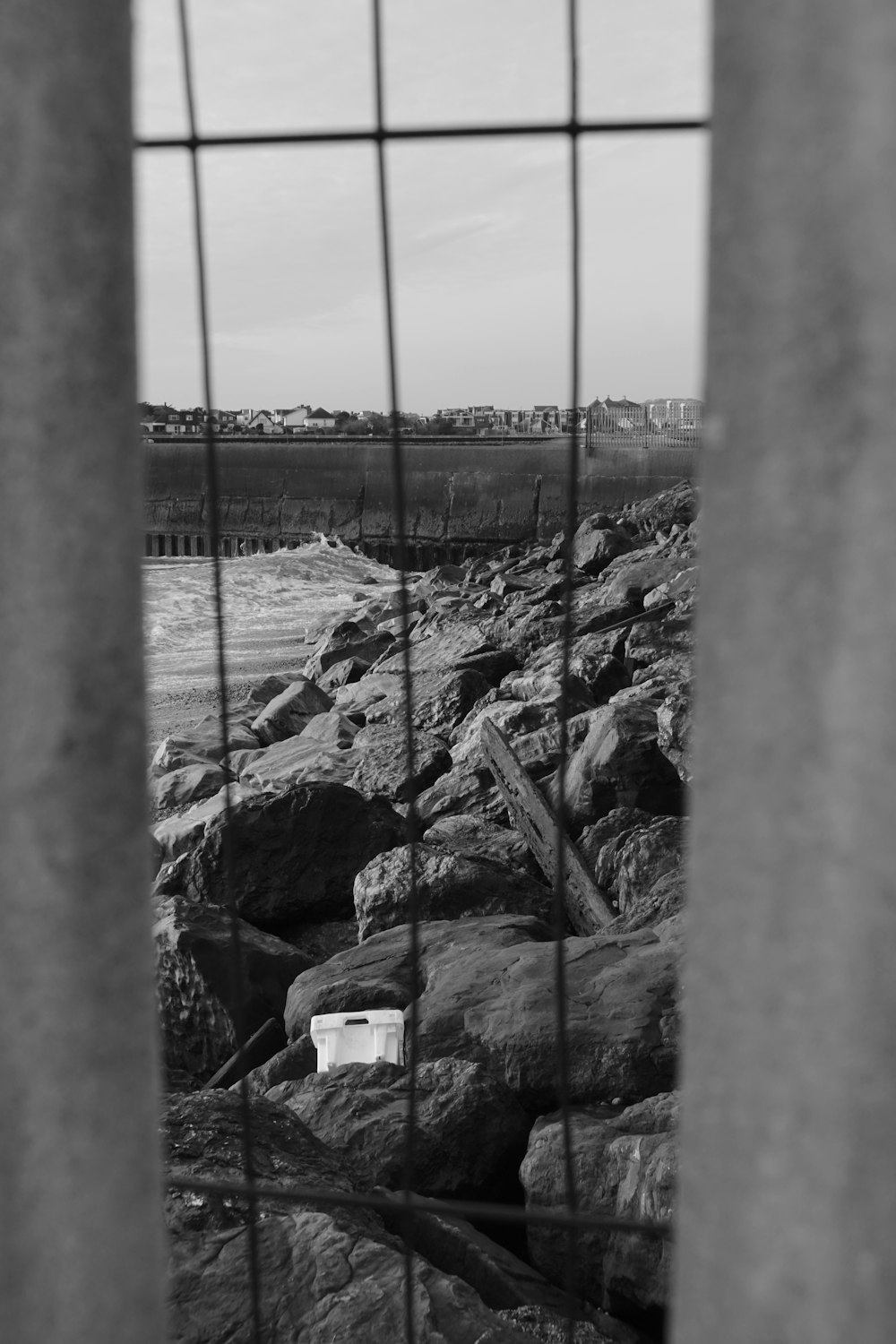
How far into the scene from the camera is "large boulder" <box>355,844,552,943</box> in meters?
4.27

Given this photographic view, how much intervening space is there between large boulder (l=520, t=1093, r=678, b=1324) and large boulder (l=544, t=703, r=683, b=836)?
97.1 inches

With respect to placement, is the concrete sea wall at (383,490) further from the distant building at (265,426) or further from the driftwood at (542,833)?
the driftwood at (542,833)

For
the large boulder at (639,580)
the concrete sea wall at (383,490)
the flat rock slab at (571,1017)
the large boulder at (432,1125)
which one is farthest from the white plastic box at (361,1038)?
the concrete sea wall at (383,490)

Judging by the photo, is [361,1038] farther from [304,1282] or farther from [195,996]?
[304,1282]

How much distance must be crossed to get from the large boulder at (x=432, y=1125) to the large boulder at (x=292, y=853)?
2.06m

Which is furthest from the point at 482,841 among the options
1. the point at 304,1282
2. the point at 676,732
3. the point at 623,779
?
the point at 304,1282

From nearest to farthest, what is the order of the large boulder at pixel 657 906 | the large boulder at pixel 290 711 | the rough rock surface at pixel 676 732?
the large boulder at pixel 657 906 < the rough rock surface at pixel 676 732 < the large boulder at pixel 290 711

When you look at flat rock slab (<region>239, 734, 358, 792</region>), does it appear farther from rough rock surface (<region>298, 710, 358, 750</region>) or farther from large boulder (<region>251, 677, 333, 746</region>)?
large boulder (<region>251, 677, 333, 746</region>)

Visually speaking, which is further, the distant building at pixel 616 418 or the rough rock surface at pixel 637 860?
the distant building at pixel 616 418

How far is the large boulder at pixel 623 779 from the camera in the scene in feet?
16.6

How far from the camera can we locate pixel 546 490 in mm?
25609

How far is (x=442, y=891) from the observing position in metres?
4.28

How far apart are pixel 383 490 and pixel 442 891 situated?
24512 millimetres

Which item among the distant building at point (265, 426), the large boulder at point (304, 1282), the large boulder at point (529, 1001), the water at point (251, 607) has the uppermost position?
the distant building at point (265, 426)
